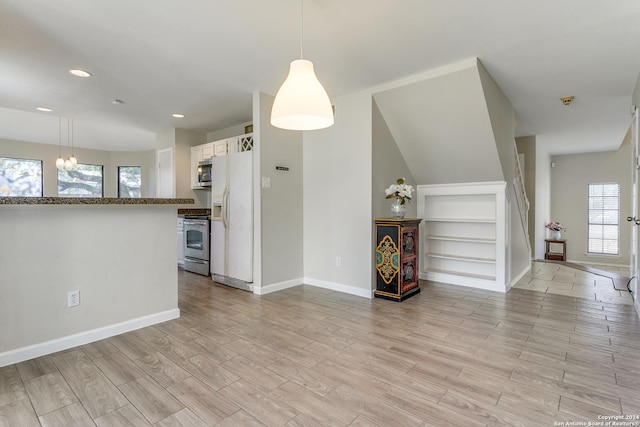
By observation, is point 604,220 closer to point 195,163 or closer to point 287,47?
point 287,47

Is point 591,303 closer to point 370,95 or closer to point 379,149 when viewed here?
point 379,149

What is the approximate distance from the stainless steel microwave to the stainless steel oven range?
69 cm

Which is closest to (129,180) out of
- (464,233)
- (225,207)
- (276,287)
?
(225,207)

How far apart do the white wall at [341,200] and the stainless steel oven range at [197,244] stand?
1.58 meters

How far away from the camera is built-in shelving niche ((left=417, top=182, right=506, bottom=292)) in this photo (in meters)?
4.09

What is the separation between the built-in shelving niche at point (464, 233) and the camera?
4.09 metres

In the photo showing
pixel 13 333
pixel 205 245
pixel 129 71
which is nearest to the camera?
pixel 13 333

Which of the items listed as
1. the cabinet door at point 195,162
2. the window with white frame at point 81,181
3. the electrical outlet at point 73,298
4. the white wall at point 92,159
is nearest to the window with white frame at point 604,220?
the cabinet door at point 195,162

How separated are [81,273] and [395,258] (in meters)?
2.90

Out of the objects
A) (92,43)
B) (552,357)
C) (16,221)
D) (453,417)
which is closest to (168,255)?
(16,221)

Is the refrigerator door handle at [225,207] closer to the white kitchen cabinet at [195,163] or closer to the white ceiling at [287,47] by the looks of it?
the white ceiling at [287,47]

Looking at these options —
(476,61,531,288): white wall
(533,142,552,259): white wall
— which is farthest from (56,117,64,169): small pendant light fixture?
(533,142,552,259): white wall

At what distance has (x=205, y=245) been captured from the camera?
4.89 metres

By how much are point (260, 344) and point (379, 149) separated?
2.54m
